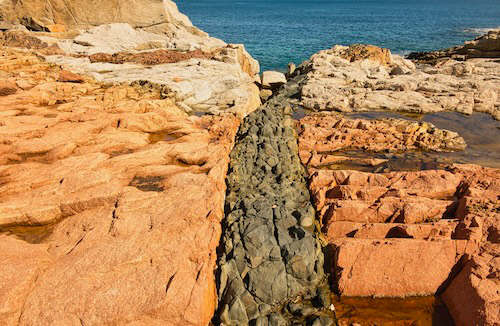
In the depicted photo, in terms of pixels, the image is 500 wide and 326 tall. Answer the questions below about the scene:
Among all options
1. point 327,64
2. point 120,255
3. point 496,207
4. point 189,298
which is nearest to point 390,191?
point 496,207

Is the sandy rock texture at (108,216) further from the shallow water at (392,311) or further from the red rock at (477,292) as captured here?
the red rock at (477,292)

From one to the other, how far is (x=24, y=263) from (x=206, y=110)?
16690mm

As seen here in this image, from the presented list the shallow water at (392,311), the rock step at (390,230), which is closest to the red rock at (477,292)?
the shallow water at (392,311)

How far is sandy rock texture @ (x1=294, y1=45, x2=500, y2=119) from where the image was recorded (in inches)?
953

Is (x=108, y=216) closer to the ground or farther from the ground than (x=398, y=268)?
farther from the ground

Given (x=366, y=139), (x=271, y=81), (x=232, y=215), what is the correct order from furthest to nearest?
(x=271, y=81)
(x=366, y=139)
(x=232, y=215)

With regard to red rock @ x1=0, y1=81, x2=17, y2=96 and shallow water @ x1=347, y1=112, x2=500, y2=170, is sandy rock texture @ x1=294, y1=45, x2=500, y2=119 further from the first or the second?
red rock @ x1=0, y1=81, x2=17, y2=96

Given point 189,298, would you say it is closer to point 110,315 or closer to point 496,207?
point 110,315

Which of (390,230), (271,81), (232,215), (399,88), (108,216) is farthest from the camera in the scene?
(271,81)

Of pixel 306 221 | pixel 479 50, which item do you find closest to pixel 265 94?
pixel 306 221

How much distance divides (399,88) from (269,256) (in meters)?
23.5

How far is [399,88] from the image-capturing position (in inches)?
1064

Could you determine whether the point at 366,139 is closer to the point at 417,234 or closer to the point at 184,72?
the point at 417,234

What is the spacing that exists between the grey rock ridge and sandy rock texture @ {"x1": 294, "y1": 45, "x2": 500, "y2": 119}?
1399 cm
